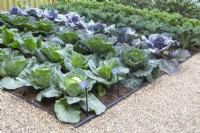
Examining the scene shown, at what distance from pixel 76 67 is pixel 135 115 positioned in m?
0.84

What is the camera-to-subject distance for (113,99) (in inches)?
123

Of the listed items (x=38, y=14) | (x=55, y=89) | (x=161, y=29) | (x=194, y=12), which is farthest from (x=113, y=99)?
(x=194, y=12)

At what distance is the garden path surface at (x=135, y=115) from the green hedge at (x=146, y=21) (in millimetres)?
1167

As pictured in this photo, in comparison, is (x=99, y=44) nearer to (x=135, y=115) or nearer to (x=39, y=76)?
(x=39, y=76)

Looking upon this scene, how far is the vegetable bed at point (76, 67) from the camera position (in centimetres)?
286

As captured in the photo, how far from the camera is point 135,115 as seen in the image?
2.88 meters

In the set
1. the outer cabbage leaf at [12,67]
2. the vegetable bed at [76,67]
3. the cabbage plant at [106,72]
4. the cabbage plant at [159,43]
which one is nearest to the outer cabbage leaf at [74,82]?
the vegetable bed at [76,67]

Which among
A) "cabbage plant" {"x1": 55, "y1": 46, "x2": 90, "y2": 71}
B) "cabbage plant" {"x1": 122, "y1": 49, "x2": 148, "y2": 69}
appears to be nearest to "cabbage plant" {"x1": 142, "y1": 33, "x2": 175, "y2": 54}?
"cabbage plant" {"x1": 122, "y1": 49, "x2": 148, "y2": 69}

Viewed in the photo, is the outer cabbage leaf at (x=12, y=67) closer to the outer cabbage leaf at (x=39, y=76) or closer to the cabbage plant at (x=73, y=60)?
the outer cabbage leaf at (x=39, y=76)

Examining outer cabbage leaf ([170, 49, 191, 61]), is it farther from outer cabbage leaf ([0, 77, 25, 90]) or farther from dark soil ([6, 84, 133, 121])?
outer cabbage leaf ([0, 77, 25, 90])

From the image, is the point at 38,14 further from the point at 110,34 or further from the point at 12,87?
the point at 12,87

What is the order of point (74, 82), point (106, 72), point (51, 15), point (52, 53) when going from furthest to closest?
point (51, 15) → point (52, 53) → point (106, 72) → point (74, 82)

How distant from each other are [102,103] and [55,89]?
48 centimetres

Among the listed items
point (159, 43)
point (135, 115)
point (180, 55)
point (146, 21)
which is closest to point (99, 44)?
point (159, 43)
